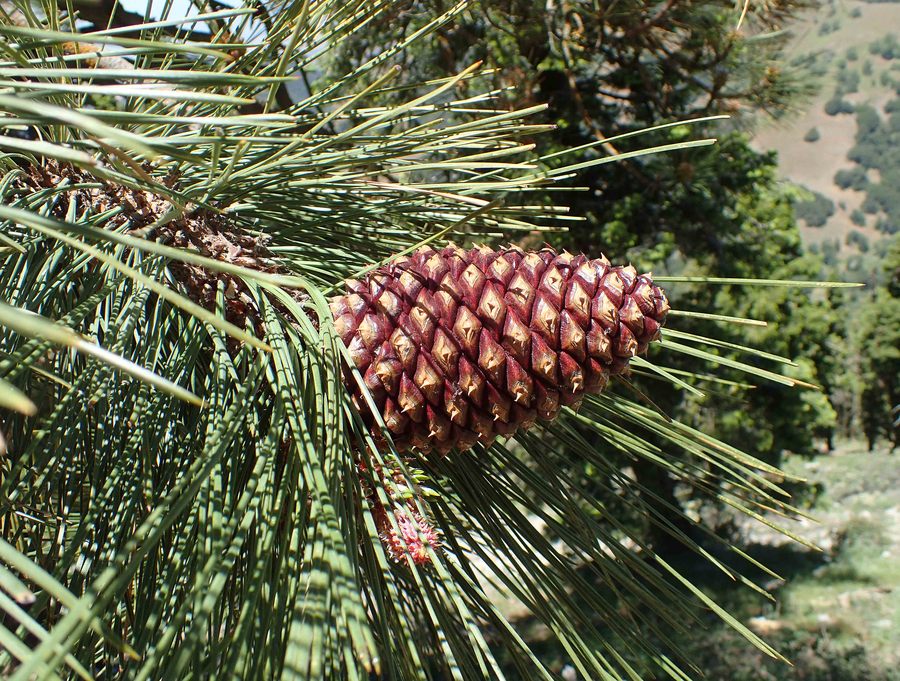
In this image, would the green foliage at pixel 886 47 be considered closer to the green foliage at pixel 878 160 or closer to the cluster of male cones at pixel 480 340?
the green foliage at pixel 878 160

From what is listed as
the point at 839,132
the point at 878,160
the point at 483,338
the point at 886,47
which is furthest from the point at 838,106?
the point at 483,338

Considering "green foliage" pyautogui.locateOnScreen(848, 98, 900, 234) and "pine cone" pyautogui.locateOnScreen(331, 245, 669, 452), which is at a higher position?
"pine cone" pyautogui.locateOnScreen(331, 245, 669, 452)

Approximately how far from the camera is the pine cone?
1.34 feet

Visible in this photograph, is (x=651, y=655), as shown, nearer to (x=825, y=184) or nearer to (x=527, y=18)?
(x=527, y=18)

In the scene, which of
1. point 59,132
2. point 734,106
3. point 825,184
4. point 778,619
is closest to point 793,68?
point 734,106

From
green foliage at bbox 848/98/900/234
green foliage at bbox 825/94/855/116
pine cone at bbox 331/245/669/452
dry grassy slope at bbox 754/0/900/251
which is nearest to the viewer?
pine cone at bbox 331/245/669/452

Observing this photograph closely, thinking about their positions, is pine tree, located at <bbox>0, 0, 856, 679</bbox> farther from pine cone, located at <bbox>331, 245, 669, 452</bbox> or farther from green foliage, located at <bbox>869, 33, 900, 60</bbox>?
green foliage, located at <bbox>869, 33, 900, 60</bbox>

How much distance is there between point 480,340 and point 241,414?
0.45 ft

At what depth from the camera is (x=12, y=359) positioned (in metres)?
0.30

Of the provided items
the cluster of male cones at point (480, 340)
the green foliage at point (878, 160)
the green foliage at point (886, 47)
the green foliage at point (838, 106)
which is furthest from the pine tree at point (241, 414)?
the green foliage at point (886, 47)

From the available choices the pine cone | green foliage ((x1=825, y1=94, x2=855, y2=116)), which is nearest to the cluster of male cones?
the pine cone

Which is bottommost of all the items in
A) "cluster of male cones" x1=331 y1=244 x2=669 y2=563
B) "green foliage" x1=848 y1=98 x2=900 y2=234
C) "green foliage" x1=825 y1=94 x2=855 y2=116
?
"green foliage" x1=848 y1=98 x2=900 y2=234

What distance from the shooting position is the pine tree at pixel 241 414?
29 centimetres

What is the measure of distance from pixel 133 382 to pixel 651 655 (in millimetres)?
375
